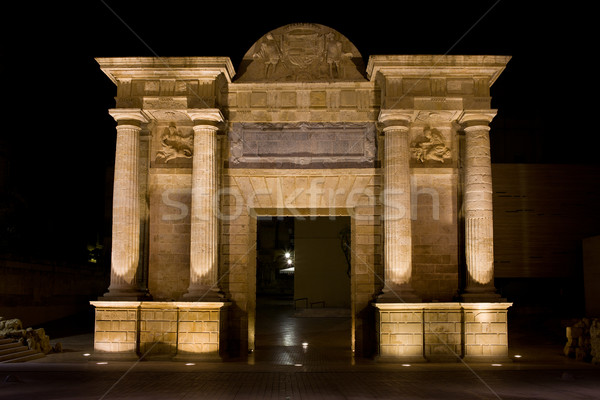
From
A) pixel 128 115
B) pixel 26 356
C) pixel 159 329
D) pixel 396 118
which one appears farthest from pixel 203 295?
pixel 396 118

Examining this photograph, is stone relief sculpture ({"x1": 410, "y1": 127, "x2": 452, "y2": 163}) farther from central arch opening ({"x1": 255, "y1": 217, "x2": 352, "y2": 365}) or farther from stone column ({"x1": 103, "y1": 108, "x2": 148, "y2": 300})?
stone column ({"x1": 103, "y1": 108, "x2": 148, "y2": 300})

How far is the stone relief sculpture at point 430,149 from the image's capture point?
16516 millimetres

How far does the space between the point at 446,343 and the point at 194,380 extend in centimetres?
683

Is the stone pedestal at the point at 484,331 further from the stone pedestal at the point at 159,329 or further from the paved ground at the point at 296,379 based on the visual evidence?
the stone pedestal at the point at 159,329

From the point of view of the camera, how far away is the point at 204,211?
15.7m

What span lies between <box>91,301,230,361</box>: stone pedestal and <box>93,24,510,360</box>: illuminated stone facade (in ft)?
0.12

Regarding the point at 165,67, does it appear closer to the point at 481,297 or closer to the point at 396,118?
the point at 396,118

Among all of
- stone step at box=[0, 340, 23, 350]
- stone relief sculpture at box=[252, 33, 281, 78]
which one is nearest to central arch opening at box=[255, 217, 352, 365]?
stone step at box=[0, 340, 23, 350]

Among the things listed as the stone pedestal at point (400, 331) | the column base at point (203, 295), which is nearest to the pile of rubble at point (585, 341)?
the stone pedestal at point (400, 331)

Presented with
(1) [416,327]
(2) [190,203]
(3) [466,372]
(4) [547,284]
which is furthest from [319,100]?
(4) [547,284]

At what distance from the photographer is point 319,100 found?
16828 mm

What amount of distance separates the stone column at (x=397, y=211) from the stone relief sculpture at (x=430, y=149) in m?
0.65

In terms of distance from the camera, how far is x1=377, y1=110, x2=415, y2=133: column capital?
15698 mm

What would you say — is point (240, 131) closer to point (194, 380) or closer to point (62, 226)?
point (194, 380)
